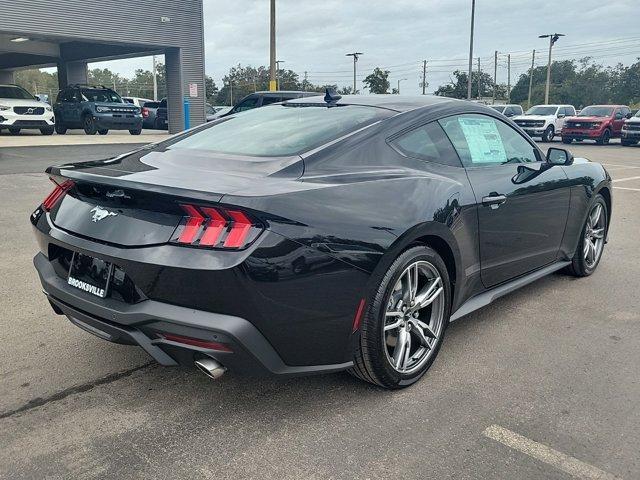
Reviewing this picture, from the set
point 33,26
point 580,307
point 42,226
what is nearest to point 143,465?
point 42,226

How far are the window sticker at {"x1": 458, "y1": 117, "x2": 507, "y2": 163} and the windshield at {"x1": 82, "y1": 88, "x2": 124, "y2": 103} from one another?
2140 centimetres

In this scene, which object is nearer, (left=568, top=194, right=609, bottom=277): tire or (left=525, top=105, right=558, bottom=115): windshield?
(left=568, top=194, right=609, bottom=277): tire

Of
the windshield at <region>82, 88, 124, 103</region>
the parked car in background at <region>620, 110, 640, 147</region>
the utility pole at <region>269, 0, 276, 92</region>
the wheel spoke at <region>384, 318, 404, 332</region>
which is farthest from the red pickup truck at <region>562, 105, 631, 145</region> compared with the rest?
the wheel spoke at <region>384, 318, 404, 332</region>

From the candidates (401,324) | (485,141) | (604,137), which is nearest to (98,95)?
(604,137)

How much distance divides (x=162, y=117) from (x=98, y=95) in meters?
6.71

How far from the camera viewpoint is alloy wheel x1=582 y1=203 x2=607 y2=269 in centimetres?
491

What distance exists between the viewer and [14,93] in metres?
21.5

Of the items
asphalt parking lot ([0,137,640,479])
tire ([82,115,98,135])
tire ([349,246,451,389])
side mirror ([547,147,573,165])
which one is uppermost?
side mirror ([547,147,573,165])

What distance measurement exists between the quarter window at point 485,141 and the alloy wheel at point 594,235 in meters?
1.10

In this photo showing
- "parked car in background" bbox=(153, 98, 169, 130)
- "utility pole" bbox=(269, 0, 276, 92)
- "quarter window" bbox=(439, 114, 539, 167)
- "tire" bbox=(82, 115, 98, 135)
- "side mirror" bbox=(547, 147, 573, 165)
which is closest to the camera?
"quarter window" bbox=(439, 114, 539, 167)

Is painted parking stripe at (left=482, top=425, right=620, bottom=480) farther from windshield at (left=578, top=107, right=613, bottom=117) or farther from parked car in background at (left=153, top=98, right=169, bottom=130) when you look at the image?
parked car in background at (left=153, top=98, right=169, bottom=130)

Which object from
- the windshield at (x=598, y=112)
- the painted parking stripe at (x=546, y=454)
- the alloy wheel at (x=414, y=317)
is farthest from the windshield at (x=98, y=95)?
the painted parking stripe at (x=546, y=454)

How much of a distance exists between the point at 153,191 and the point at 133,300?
1.56ft

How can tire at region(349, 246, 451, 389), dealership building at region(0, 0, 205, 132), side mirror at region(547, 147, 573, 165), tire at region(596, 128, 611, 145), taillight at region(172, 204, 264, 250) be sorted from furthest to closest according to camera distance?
tire at region(596, 128, 611, 145), dealership building at region(0, 0, 205, 132), side mirror at region(547, 147, 573, 165), tire at region(349, 246, 451, 389), taillight at region(172, 204, 264, 250)
